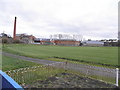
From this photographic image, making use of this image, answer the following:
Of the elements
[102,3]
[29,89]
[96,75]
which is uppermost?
[102,3]

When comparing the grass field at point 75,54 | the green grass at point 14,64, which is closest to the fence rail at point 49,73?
the green grass at point 14,64

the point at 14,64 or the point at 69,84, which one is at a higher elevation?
the point at 69,84

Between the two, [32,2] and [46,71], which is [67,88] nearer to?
[46,71]

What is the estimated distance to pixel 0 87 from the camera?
371cm

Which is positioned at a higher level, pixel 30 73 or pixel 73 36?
pixel 73 36

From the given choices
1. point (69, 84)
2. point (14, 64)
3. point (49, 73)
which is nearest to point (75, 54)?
point (14, 64)

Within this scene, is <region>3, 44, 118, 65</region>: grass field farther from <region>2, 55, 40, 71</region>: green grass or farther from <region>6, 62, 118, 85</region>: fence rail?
<region>6, 62, 118, 85</region>: fence rail

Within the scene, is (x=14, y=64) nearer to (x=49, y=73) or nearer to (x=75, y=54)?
(x=49, y=73)

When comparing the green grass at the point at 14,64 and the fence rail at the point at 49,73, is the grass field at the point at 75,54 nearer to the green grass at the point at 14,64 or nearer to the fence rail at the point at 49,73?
the green grass at the point at 14,64

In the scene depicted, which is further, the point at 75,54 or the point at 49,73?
the point at 75,54

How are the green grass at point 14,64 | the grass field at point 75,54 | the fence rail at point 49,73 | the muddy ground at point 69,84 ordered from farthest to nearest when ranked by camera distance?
the grass field at point 75,54, the green grass at point 14,64, the fence rail at point 49,73, the muddy ground at point 69,84

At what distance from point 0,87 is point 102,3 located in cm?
807

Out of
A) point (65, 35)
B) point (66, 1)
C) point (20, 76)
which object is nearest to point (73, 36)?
point (65, 35)

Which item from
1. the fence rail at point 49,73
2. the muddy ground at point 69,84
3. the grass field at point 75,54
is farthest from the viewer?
the grass field at point 75,54
